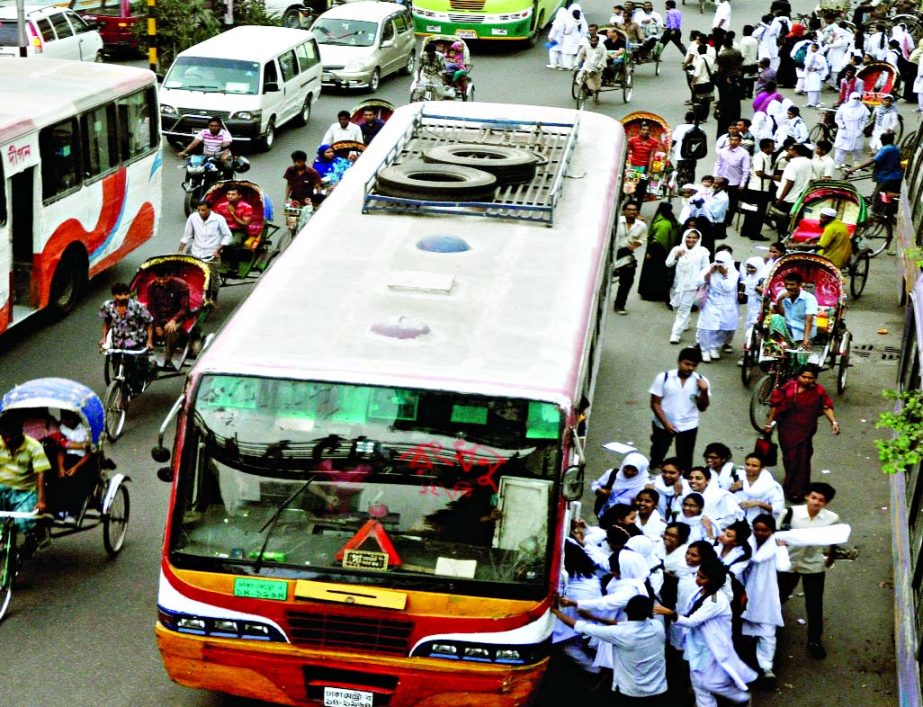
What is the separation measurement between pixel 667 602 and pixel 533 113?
19.7 feet

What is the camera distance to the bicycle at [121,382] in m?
13.2

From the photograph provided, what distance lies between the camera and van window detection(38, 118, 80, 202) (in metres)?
14.9

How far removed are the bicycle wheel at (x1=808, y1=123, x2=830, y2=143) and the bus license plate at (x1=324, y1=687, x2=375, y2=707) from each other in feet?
63.2

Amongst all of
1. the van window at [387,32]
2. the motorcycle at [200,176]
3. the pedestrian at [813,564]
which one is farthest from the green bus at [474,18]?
the pedestrian at [813,564]

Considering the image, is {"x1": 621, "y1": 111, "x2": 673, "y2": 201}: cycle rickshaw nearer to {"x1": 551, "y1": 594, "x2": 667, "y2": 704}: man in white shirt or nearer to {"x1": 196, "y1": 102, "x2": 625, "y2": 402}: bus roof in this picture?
{"x1": 196, "y1": 102, "x2": 625, "y2": 402}: bus roof

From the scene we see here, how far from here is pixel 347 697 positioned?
8039 millimetres

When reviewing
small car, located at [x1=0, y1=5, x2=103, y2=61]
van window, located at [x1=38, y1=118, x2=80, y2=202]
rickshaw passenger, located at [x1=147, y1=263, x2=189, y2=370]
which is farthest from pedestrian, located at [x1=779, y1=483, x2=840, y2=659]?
small car, located at [x1=0, y1=5, x2=103, y2=61]

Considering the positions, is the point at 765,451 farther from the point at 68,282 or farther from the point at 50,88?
the point at 50,88

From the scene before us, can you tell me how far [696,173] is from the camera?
24250 mm

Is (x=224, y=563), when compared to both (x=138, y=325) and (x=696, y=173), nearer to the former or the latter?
(x=138, y=325)

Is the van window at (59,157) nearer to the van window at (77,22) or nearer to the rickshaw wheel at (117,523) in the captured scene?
the rickshaw wheel at (117,523)

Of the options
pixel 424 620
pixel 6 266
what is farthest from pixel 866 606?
pixel 6 266

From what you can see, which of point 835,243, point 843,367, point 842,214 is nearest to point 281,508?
point 843,367

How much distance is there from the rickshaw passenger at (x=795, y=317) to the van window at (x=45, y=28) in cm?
1675
